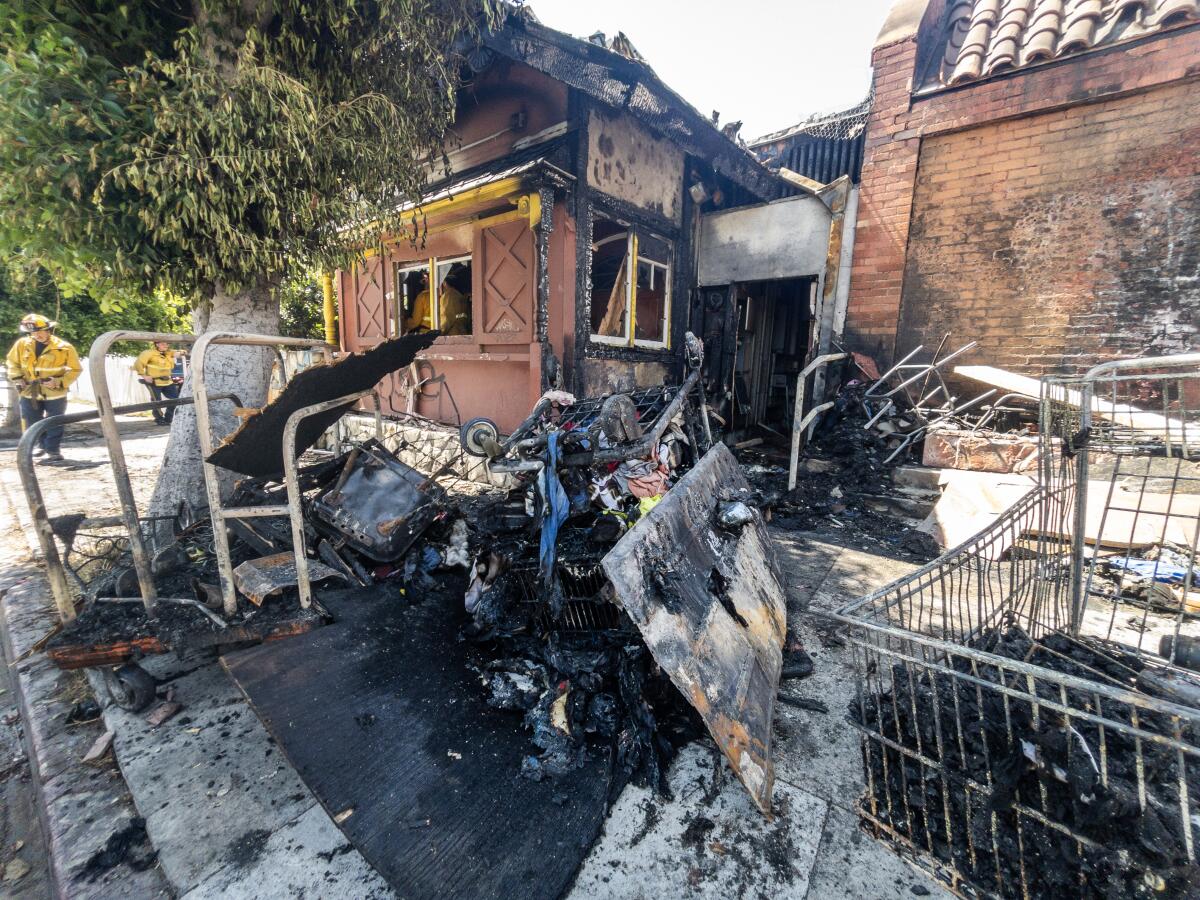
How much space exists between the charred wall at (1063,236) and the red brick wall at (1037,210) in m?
0.01

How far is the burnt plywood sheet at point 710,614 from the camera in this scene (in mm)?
1771

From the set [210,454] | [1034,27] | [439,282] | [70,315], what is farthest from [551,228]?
[70,315]

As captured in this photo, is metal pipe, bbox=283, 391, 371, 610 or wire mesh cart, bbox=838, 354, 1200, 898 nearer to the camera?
wire mesh cart, bbox=838, 354, 1200, 898

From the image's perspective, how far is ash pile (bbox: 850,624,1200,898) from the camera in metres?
1.38

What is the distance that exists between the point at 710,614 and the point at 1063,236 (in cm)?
659

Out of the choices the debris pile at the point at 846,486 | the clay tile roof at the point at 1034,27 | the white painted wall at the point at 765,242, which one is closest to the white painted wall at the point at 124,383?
the white painted wall at the point at 765,242

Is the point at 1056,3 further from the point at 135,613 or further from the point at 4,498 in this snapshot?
the point at 4,498

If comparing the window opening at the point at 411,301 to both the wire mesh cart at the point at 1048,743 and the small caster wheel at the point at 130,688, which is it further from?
the wire mesh cart at the point at 1048,743

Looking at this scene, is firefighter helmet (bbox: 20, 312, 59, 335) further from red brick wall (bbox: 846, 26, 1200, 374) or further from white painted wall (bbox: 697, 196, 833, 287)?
red brick wall (bbox: 846, 26, 1200, 374)

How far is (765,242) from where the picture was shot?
7.05m

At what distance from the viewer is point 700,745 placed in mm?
2193

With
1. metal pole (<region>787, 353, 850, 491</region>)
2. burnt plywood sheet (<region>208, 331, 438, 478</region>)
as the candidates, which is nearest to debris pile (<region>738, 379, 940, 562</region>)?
metal pole (<region>787, 353, 850, 491</region>)

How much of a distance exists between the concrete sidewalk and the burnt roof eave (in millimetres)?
5383

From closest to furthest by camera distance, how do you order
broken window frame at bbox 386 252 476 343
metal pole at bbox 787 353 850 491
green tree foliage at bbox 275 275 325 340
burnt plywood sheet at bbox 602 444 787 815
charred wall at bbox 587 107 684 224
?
burnt plywood sheet at bbox 602 444 787 815 < metal pole at bbox 787 353 850 491 < charred wall at bbox 587 107 684 224 < broken window frame at bbox 386 252 476 343 < green tree foliage at bbox 275 275 325 340
